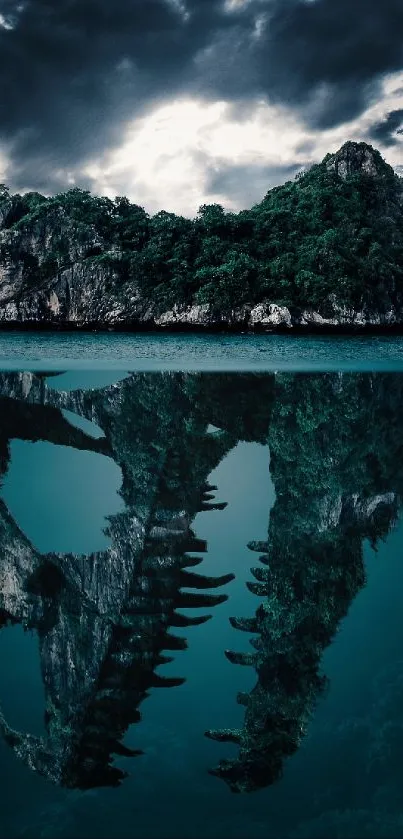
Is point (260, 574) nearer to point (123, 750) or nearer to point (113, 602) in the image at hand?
point (113, 602)

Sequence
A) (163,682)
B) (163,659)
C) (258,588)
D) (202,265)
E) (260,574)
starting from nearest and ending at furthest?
1. (163,682)
2. (163,659)
3. (258,588)
4. (260,574)
5. (202,265)

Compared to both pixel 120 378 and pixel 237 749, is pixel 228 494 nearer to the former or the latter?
pixel 237 749

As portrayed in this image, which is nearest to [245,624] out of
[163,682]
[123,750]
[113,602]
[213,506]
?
[163,682]

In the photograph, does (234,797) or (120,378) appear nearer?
(234,797)

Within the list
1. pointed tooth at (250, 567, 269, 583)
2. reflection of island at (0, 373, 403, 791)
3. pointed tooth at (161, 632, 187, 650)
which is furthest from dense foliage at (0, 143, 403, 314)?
pointed tooth at (161, 632, 187, 650)

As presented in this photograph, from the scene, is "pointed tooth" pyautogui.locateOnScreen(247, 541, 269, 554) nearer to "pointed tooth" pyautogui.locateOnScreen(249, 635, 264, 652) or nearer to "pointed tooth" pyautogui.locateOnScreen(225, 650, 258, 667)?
"pointed tooth" pyautogui.locateOnScreen(249, 635, 264, 652)

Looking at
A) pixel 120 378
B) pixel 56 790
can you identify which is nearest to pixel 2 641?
pixel 56 790
